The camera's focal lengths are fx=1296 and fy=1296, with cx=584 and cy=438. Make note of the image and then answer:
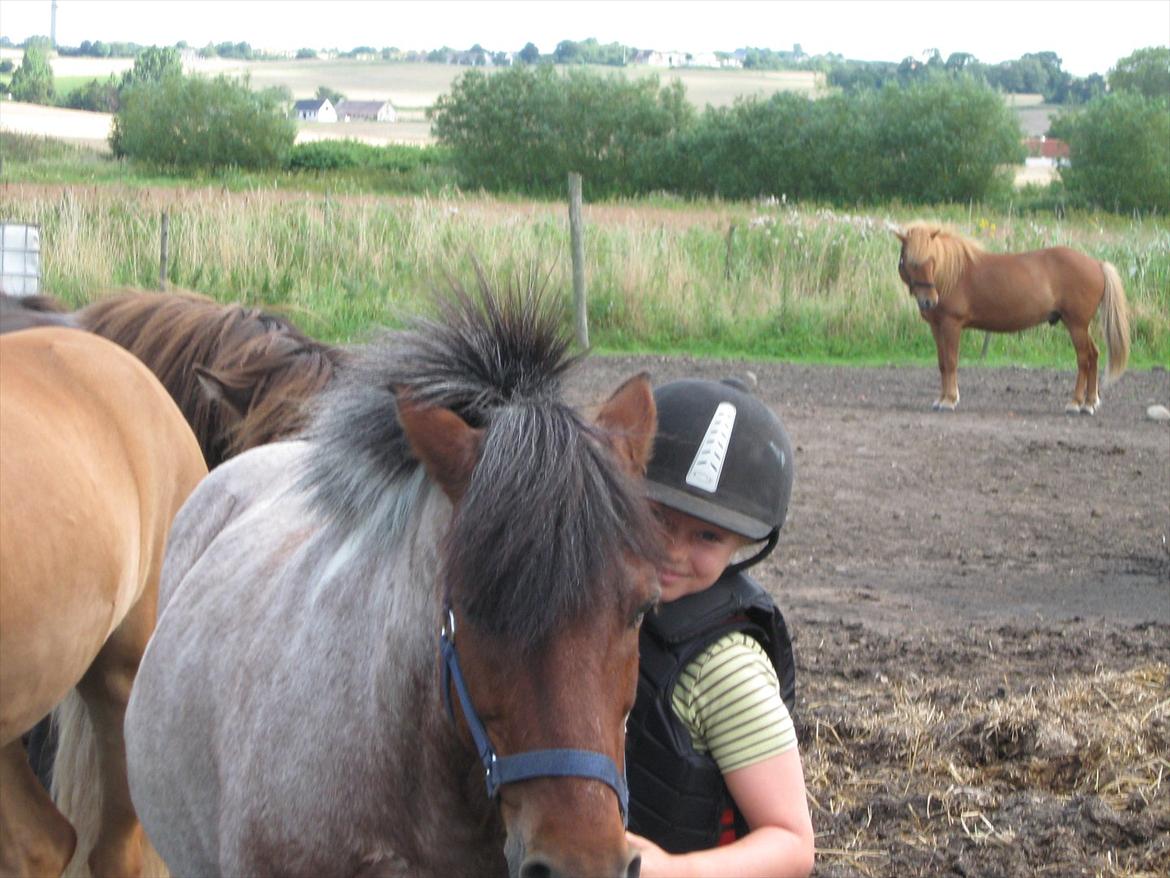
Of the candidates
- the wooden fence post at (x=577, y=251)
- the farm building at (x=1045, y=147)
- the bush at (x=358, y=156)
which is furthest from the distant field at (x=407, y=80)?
the wooden fence post at (x=577, y=251)

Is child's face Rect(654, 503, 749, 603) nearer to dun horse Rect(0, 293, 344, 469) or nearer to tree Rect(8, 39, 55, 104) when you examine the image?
dun horse Rect(0, 293, 344, 469)

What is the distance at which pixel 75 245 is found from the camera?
1328cm

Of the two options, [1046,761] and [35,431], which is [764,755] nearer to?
[35,431]

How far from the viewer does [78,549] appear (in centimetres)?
306

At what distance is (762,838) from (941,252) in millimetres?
11792

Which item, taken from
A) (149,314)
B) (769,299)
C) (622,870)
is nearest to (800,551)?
(149,314)

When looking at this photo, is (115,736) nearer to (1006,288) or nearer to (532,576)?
→ (532,576)

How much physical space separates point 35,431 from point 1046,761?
307 centimetres

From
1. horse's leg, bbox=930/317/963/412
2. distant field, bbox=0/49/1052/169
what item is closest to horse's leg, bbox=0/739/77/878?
horse's leg, bbox=930/317/963/412

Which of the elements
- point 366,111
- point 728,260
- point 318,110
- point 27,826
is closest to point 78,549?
point 27,826

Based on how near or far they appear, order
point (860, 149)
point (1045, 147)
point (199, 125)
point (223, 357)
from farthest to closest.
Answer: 1. point (1045, 147)
2. point (860, 149)
3. point (199, 125)
4. point (223, 357)

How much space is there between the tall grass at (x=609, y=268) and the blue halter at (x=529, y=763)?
10488 mm

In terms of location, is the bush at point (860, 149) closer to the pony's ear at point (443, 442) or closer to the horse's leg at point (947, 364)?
the horse's leg at point (947, 364)

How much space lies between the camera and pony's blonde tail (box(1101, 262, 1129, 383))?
12.9 metres
